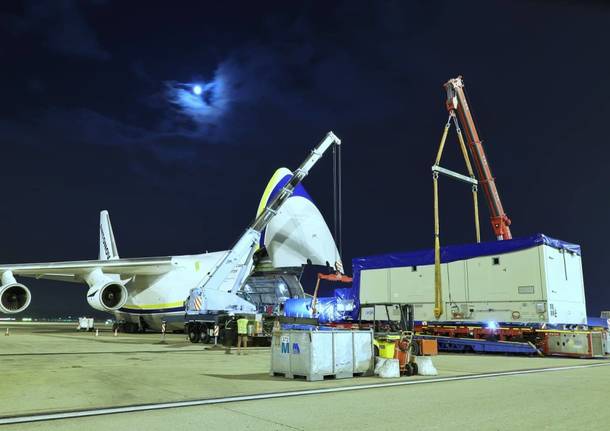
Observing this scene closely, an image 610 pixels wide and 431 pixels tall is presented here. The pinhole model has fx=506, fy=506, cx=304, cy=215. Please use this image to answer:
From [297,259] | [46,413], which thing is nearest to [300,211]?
[297,259]

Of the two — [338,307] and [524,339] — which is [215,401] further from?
[338,307]

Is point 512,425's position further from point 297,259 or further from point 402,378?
point 297,259

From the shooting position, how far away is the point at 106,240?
48.8 metres

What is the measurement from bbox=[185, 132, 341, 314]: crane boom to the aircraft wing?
6812 millimetres

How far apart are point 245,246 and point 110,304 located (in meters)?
11.3

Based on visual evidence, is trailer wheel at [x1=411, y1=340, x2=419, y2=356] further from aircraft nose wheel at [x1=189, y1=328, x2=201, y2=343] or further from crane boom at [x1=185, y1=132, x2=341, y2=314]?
aircraft nose wheel at [x1=189, y1=328, x2=201, y2=343]

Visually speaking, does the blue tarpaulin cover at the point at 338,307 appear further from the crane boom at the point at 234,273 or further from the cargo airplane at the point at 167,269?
the cargo airplane at the point at 167,269

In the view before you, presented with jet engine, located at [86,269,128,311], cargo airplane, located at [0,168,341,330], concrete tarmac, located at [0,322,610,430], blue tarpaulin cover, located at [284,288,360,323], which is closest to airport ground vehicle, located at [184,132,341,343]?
blue tarpaulin cover, located at [284,288,360,323]

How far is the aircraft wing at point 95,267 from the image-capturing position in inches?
1211

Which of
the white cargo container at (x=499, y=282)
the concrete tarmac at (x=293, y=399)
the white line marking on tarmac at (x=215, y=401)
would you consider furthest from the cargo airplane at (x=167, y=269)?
the white line marking on tarmac at (x=215, y=401)

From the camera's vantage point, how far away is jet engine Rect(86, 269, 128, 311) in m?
31.1

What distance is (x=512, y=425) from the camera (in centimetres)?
641

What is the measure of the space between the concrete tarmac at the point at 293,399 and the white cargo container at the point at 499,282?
179 inches

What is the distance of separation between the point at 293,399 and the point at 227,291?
18616 mm
